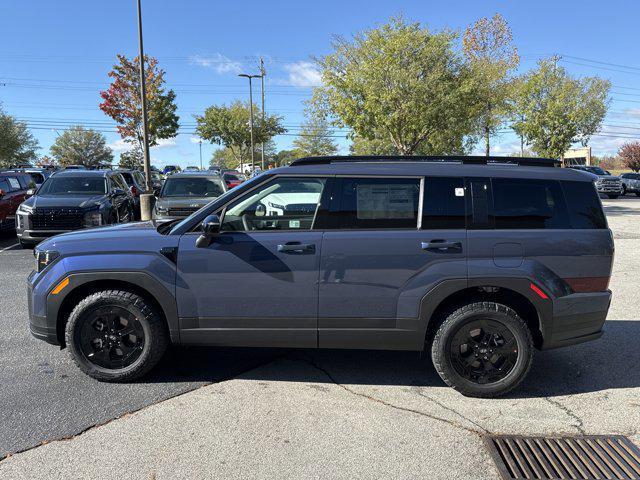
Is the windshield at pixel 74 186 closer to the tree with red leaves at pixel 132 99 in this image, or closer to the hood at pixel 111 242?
the hood at pixel 111 242

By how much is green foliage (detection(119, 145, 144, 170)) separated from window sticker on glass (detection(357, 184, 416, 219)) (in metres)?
54.0

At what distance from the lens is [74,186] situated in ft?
39.4

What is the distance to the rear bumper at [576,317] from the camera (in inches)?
152

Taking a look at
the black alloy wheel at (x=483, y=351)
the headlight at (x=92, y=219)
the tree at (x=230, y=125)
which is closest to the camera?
the black alloy wheel at (x=483, y=351)

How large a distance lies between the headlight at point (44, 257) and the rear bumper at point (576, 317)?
13.1ft

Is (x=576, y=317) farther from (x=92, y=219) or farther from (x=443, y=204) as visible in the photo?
(x=92, y=219)

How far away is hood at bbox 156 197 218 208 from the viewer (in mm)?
11805

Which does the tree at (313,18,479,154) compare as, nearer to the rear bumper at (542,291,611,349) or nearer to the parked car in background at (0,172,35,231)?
the parked car in background at (0,172,35,231)

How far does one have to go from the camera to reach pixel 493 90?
28109 mm

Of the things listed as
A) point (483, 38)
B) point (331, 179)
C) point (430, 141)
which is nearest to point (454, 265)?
point (331, 179)

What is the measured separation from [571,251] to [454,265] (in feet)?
2.97

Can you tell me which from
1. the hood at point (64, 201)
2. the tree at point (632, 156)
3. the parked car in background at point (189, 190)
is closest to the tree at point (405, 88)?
the parked car in background at point (189, 190)

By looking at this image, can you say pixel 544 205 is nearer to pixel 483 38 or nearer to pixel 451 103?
pixel 451 103

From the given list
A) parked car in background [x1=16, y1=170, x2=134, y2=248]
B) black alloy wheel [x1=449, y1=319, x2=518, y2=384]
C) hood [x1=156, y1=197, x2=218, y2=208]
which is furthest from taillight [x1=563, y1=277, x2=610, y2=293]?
parked car in background [x1=16, y1=170, x2=134, y2=248]
